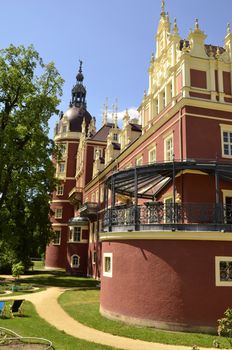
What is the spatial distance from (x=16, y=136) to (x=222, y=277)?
1615cm

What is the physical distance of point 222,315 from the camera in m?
12.5

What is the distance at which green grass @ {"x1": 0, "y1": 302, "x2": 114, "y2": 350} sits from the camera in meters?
10.5

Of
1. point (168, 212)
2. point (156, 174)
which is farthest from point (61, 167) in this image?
point (168, 212)

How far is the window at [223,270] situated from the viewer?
12.8 metres

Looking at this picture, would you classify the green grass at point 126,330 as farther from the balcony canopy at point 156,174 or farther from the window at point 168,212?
the balcony canopy at point 156,174

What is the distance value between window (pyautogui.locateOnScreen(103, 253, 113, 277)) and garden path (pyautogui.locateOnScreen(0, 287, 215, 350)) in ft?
8.06

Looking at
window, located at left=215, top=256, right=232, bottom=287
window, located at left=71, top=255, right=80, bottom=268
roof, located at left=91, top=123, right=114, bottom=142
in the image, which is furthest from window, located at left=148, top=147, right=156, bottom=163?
roof, located at left=91, top=123, right=114, bottom=142

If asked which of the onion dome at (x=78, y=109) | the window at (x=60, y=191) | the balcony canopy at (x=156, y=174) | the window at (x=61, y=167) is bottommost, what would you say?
the balcony canopy at (x=156, y=174)

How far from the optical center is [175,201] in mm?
15344

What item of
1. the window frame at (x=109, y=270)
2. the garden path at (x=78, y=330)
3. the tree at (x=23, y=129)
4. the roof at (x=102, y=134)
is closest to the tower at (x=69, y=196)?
the roof at (x=102, y=134)

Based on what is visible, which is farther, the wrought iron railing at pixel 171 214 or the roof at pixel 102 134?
the roof at pixel 102 134

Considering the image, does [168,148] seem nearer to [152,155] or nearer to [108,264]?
[152,155]

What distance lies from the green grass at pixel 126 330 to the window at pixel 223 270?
193cm

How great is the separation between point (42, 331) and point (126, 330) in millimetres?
2999
